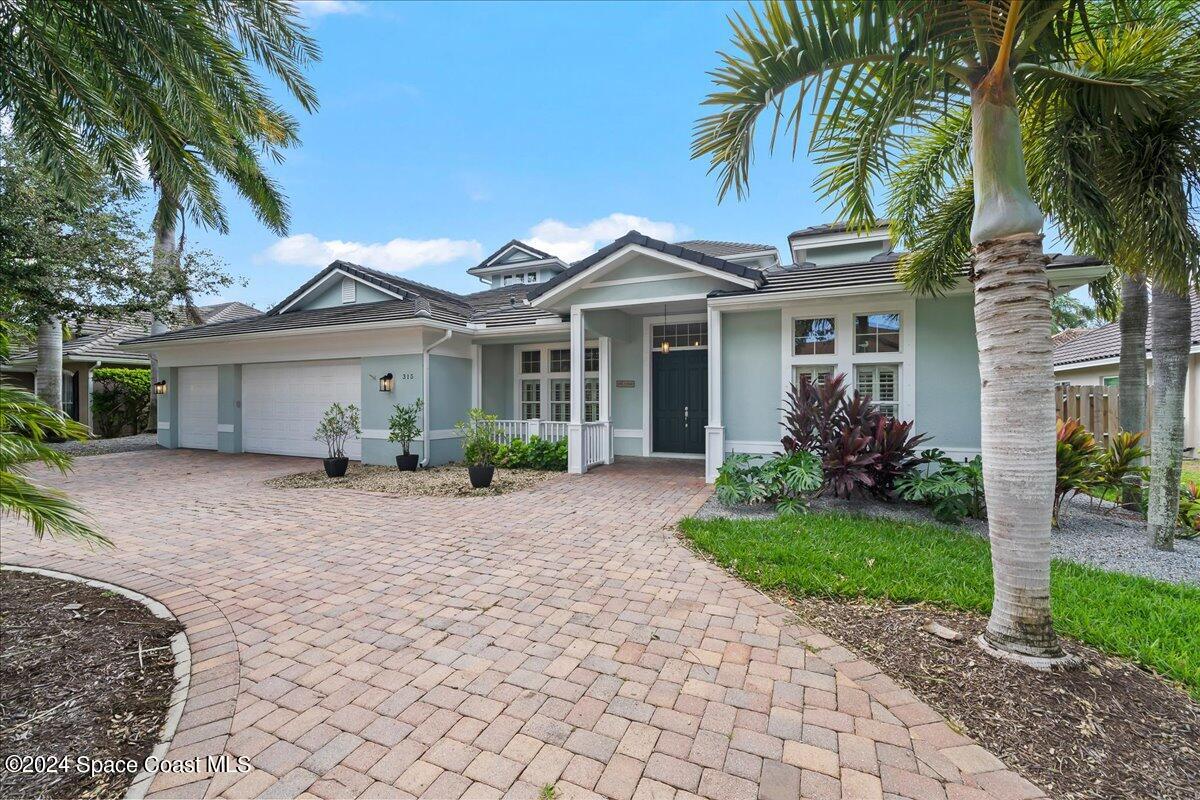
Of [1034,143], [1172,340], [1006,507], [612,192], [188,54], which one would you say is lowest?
[1006,507]

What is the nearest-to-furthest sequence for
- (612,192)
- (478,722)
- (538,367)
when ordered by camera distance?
(478,722) → (538,367) → (612,192)

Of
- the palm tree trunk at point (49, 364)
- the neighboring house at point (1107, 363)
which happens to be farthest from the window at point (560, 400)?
the palm tree trunk at point (49, 364)

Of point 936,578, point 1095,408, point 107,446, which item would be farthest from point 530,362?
point 107,446

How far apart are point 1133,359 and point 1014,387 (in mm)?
6204

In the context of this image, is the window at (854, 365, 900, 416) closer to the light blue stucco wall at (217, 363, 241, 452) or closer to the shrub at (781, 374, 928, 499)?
the shrub at (781, 374, 928, 499)

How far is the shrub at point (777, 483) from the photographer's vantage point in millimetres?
6059

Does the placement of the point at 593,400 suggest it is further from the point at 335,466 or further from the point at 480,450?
the point at 335,466

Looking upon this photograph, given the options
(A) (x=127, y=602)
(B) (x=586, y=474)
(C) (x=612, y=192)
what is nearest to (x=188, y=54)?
(A) (x=127, y=602)

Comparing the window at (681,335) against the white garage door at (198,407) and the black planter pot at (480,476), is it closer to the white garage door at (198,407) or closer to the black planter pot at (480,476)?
the black planter pot at (480,476)

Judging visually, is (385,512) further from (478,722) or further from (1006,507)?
(1006,507)

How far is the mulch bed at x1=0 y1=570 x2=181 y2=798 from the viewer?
2.08 metres

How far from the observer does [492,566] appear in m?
4.44

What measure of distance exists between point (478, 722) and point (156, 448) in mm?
16321

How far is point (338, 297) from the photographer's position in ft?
42.7
